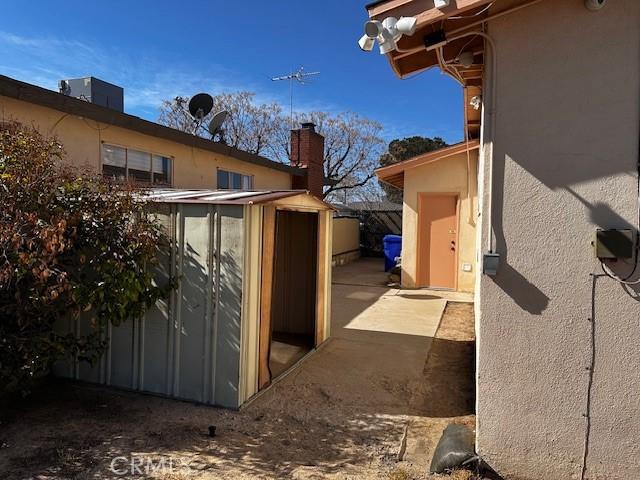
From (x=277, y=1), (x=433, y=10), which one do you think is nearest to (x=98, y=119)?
(x=433, y=10)

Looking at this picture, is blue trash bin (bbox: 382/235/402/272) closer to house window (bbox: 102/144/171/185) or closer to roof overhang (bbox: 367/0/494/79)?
house window (bbox: 102/144/171/185)

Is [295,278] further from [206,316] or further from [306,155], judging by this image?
[306,155]

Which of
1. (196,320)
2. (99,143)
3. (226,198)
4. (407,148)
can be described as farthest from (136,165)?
(407,148)

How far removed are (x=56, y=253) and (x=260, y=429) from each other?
7.20ft

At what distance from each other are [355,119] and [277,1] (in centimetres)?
1681

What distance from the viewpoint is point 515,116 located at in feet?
10.2

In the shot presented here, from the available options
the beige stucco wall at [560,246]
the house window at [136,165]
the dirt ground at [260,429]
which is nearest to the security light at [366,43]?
the beige stucco wall at [560,246]

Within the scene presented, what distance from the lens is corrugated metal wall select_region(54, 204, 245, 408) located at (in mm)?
4246

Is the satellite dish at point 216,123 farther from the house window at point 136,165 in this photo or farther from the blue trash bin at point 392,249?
the blue trash bin at point 392,249

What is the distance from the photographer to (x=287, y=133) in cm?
2881

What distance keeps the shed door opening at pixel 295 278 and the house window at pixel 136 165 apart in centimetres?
243

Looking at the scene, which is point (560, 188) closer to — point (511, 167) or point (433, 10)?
point (511, 167)

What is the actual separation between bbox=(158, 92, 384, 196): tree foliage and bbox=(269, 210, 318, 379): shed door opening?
21.9 metres

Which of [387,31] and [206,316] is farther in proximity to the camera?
[206,316]
